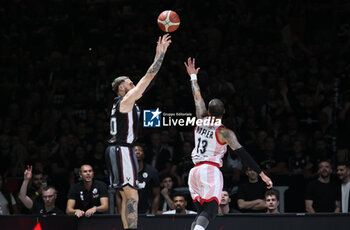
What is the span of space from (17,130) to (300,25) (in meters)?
6.89

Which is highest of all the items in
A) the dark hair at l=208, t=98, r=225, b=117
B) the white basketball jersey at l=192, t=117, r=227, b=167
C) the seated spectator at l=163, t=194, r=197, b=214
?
the dark hair at l=208, t=98, r=225, b=117

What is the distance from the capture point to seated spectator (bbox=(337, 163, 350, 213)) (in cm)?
1056

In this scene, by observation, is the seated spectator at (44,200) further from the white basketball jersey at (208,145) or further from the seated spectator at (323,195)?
the seated spectator at (323,195)

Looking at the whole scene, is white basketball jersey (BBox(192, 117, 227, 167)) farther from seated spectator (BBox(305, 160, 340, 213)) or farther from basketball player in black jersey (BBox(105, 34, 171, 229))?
seated spectator (BBox(305, 160, 340, 213))

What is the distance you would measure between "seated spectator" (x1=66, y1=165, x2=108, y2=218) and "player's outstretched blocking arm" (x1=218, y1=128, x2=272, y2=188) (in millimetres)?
2899

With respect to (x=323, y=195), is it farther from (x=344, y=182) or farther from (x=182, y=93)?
(x=182, y=93)

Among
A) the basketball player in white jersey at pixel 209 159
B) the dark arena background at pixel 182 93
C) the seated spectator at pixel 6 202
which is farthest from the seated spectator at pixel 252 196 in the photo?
the seated spectator at pixel 6 202

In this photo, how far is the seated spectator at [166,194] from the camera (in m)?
11.1

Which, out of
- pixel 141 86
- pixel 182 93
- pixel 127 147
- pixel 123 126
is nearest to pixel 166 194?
pixel 182 93

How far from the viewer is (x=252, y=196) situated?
1084 cm

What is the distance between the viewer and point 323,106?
12594 mm

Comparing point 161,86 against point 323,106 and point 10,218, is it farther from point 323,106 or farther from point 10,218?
point 10,218

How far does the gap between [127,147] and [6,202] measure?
3.83 metres

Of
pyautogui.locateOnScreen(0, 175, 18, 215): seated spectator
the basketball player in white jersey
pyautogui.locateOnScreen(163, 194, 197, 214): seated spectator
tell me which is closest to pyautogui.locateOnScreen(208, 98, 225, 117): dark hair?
the basketball player in white jersey
